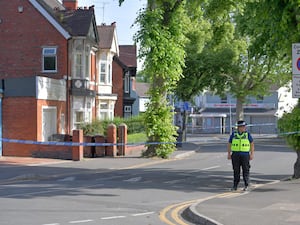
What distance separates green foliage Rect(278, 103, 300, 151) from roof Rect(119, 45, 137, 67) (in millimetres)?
37855

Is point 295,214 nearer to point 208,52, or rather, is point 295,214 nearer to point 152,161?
point 152,161

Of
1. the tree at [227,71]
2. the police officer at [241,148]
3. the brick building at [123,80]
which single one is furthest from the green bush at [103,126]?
the police officer at [241,148]

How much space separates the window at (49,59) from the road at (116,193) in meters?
11.3

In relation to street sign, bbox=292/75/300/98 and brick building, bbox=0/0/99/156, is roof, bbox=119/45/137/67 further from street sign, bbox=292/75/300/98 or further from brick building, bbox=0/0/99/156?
street sign, bbox=292/75/300/98

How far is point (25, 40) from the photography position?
33188mm

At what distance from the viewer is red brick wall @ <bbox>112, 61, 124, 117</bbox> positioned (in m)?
48.9

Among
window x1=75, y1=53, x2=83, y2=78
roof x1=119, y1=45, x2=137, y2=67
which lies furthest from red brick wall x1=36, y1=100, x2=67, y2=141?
roof x1=119, y1=45, x2=137, y2=67

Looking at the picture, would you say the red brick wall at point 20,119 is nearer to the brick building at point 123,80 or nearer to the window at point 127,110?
the brick building at point 123,80

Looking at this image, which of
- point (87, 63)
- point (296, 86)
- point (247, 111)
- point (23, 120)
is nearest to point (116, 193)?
point (296, 86)

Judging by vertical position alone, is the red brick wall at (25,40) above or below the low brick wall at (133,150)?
above

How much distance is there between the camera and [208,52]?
154 ft

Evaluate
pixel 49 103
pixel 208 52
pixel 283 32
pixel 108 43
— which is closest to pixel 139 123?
pixel 108 43

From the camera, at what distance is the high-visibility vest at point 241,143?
14.7m

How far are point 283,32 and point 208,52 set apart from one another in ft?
104
